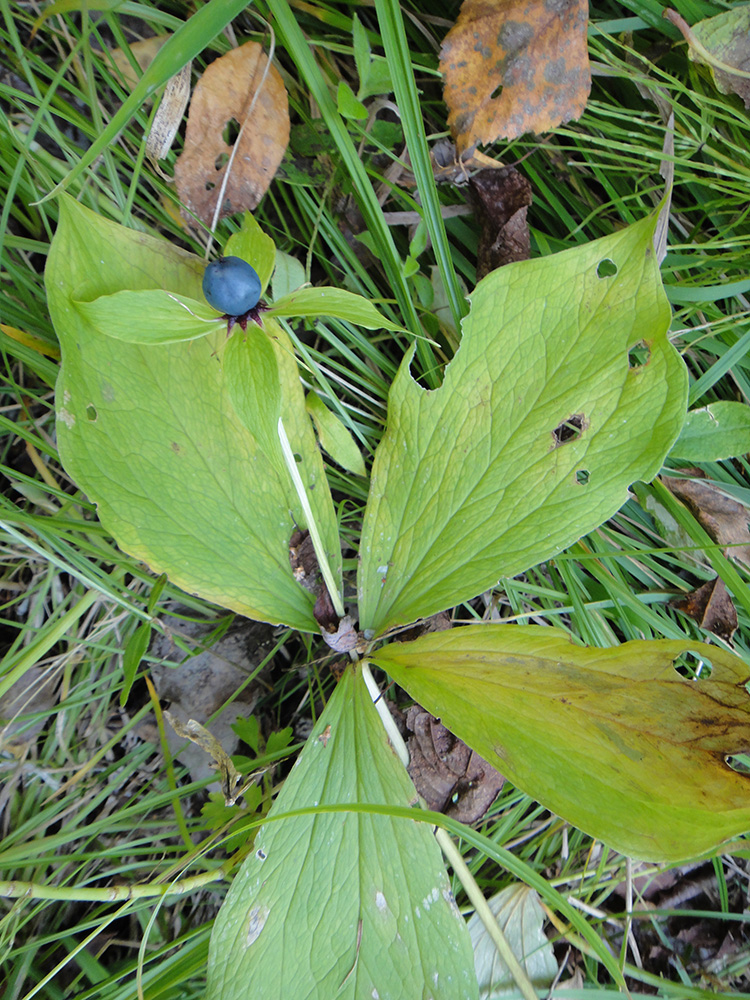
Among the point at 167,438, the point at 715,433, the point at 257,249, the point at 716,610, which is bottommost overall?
the point at 716,610

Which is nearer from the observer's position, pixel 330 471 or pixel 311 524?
pixel 311 524

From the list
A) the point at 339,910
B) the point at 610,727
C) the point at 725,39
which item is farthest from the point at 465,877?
the point at 725,39

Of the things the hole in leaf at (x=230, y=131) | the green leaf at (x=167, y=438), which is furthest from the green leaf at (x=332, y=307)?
the hole in leaf at (x=230, y=131)

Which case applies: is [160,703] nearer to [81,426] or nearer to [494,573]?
[81,426]

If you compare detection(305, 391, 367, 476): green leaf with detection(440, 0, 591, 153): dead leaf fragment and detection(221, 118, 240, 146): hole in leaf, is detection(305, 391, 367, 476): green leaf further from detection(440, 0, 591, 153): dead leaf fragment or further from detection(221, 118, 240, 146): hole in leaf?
detection(440, 0, 591, 153): dead leaf fragment

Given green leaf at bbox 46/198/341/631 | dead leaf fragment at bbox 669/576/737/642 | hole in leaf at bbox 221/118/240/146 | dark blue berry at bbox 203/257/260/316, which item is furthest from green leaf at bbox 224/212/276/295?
dead leaf fragment at bbox 669/576/737/642

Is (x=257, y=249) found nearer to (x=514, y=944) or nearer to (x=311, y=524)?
(x=311, y=524)
